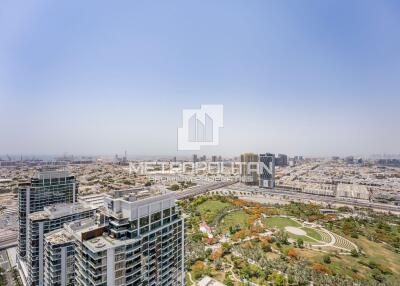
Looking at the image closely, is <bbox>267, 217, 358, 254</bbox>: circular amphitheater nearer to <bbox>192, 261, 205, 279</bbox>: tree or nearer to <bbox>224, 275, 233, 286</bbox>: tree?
<bbox>224, 275, 233, 286</bbox>: tree

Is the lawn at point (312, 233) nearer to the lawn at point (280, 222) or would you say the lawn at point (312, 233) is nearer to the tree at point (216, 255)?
the lawn at point (280, 222)

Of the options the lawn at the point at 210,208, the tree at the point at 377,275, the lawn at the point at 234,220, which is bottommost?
the tree at the point at 377,275

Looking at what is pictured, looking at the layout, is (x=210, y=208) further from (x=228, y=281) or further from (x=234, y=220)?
(x=228, y=281)

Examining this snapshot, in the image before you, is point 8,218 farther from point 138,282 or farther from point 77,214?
point 138,282

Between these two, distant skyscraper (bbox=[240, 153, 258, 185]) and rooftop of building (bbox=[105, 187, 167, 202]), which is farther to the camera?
distant skyscraper (bbox=[240, 153, 258, 185])

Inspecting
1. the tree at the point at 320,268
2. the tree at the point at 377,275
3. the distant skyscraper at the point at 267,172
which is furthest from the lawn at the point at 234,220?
the distant skyscraper at the point at 267,172

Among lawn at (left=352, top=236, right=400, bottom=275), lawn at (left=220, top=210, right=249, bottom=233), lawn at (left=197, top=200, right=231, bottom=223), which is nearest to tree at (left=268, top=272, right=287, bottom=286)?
lawn at (left=352, top=236, right=400, bottom=275)

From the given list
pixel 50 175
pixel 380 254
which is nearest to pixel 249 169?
pixel 380 254
